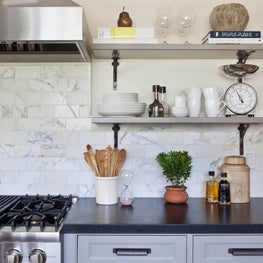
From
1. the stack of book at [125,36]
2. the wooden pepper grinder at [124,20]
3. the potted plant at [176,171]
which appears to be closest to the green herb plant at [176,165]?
the potted plant at [176,171]

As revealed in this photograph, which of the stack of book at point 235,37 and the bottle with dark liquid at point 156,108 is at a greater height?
the stack of book at point 235,37

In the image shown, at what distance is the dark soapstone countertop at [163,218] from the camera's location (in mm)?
1591

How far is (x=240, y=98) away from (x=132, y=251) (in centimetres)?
107

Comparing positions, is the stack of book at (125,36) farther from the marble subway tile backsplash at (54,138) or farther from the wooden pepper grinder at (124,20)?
the marble subway tile backsplash at (54,138)

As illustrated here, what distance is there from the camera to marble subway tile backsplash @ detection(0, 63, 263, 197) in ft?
7.30

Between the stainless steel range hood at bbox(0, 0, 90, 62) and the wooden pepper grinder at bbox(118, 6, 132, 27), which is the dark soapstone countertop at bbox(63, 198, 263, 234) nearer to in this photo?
the stainless steel range hood at bbox(0, 0, 90, 62)

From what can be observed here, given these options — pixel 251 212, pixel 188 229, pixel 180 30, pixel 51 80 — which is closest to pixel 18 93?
pixel 51 80

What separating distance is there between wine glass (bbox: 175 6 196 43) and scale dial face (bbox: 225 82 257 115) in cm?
42

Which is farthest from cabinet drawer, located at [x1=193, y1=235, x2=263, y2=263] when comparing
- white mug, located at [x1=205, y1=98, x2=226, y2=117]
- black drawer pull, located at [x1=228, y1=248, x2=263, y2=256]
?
white mug, located at [x1=205, y1=98, x2=226, y2=117]

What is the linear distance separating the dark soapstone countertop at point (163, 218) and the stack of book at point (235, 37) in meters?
0.88

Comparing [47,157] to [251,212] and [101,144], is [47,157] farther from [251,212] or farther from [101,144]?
[251,212]

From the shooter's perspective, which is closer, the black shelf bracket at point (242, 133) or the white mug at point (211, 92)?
the white mug at point (211, 92)

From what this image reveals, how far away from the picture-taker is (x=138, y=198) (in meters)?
2.21

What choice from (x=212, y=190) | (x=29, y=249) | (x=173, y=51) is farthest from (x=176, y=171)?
(x=29, y=249)
